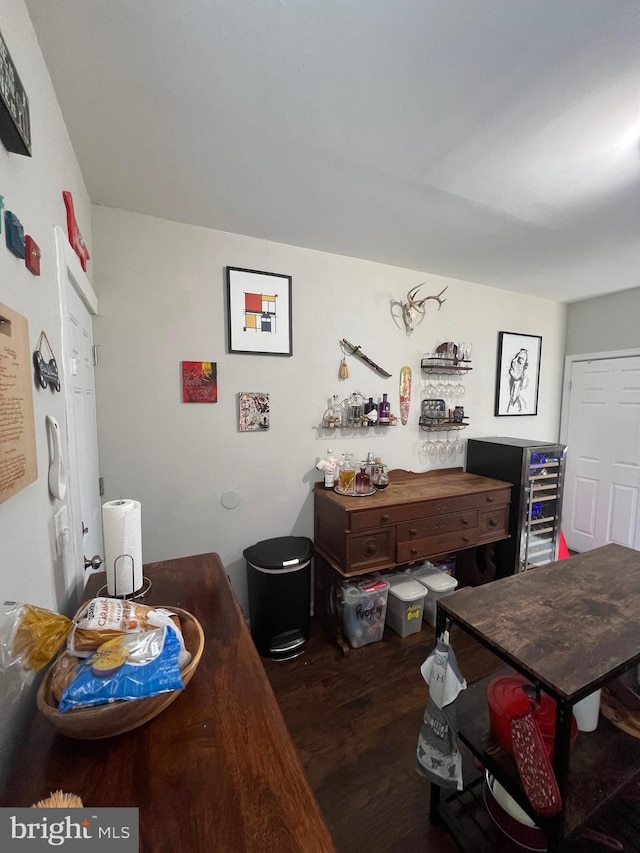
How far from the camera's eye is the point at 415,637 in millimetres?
2189

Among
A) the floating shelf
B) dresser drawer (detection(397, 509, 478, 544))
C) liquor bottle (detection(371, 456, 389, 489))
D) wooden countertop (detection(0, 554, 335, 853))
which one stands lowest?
dresser drawer (detection(397, 509, 478, 544))

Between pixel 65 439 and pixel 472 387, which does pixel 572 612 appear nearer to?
pixel 65 439

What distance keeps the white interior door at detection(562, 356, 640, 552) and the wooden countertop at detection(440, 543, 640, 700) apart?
215cm

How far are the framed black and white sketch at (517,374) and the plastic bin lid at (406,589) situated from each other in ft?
5.81

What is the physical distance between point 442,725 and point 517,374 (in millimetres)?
2958

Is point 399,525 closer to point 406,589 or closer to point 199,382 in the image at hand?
point 406,589

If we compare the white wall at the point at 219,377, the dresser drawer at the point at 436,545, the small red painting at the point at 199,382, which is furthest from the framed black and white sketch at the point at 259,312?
the dresser drawer at the point at 436,545

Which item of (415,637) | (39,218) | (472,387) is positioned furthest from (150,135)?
(415,637)

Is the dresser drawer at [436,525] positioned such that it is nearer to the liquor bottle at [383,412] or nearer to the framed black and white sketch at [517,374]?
the liquor bottle at [383,412]

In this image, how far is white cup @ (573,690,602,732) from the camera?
3.79 feet

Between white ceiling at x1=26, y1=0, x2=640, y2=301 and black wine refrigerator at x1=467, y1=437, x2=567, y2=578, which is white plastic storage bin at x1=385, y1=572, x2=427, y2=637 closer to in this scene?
black wine refrigerator at x1=467, y1=437, x2=567, y2=578

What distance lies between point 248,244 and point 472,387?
2145 mm

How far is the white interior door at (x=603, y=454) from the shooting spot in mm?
3037

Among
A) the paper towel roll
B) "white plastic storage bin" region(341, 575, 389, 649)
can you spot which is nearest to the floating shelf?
"white plastic storage bin" region(341, 575, 389, 649)
